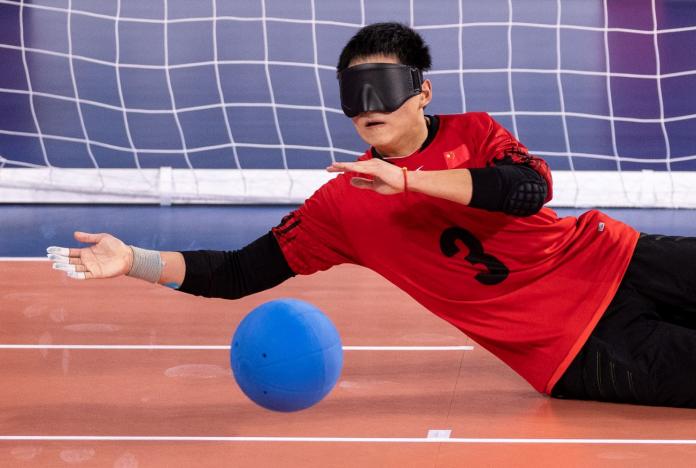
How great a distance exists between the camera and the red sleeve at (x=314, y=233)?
392 cm

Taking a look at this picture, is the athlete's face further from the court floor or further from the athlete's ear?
the court floor

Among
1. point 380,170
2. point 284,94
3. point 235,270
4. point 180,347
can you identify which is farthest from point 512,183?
point 284,94

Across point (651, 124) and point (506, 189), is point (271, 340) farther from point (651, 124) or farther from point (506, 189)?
point (651, 124)

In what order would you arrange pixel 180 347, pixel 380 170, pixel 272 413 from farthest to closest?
pixel 180 347 < pixel 272 413 < pixel 380 170

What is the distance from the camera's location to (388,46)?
143 inches

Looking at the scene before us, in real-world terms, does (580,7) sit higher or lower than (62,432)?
higher

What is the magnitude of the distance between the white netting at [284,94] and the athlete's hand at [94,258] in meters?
4.48

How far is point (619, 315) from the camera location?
12.6 feet

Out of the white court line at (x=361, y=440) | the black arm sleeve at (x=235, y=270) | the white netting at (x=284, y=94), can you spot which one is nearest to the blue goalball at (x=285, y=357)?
the white court line at (x=361, y=440)

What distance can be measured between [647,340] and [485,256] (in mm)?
631

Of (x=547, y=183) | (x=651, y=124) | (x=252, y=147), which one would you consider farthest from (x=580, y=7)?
(x=547, y=183)

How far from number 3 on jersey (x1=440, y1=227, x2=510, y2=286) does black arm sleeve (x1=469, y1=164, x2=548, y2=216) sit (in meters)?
0.32

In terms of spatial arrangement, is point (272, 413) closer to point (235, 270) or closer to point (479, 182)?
point (235, 270)

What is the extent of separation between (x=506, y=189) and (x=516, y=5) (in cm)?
809
